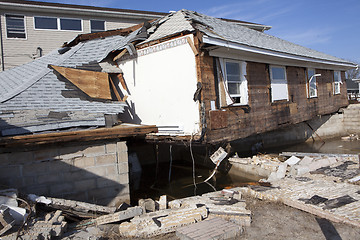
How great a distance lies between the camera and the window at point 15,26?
16.1 meters

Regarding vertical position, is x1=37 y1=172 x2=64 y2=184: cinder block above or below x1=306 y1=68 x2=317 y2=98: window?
below

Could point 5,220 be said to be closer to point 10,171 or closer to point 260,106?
point 10,171

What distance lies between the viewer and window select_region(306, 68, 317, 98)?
1523cm

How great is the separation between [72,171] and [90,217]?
52.3 inches

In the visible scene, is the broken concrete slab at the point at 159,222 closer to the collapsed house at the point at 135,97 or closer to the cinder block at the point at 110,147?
the collapsed house at the point at 135,97

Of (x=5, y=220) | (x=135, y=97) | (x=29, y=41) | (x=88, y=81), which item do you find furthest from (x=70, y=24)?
(x=5, y=220)

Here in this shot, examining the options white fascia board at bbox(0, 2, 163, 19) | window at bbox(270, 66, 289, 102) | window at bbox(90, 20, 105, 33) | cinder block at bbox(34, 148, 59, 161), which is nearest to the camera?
cinder block at bbox(34, 148, 59, 161)

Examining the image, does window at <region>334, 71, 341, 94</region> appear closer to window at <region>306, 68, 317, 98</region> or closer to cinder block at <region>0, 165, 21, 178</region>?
window at <region>306, 68, 317, 98</region>

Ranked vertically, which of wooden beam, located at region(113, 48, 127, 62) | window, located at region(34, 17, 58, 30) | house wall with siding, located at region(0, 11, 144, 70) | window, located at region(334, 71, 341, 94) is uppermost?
window, located at region(34, 17, 58, 30)

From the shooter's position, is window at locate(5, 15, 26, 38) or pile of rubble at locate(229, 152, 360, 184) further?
window at locate(5, 15, 26, 38)

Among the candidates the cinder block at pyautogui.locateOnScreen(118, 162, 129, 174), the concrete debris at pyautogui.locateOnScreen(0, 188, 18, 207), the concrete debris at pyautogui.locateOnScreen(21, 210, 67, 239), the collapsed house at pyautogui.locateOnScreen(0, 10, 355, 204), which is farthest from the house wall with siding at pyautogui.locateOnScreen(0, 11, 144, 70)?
the concrete debris at pyautogui.locateOnScreen(21, 210, 67, 239)

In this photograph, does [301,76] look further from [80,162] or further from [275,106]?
[80,162]

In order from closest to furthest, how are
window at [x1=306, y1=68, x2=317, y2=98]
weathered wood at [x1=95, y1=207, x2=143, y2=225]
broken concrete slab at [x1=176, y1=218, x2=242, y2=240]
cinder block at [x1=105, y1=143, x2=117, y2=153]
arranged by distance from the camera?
broken concrete slab at [x1=176, y1=218, x2=242, y2=240], weathered wood at [x1=95, y1=207, x2=143, y2=225], cinder block at [x1=105, y1=143, x2=117, y2=153], window at [x1=306, y1=68, x2=317, y2=98]

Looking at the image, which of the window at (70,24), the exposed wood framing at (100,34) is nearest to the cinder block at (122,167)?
the exposed wood framing at (100,34)
